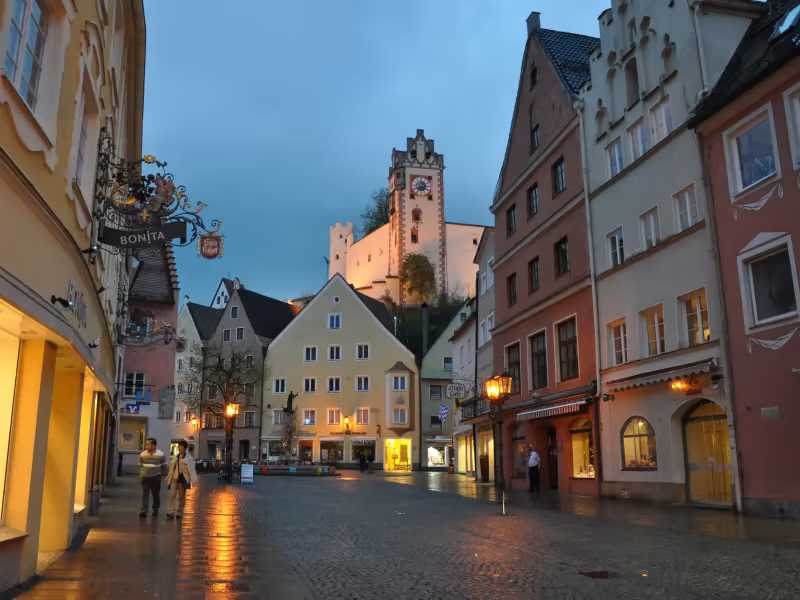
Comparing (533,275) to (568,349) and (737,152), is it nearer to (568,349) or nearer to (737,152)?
(568,349)

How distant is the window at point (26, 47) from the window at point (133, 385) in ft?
100

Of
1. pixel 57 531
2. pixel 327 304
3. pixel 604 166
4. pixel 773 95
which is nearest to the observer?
pixel 57 531

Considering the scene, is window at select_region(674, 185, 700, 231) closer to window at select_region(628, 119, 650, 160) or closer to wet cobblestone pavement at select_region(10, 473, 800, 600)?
window at select_region(628, 119, 650, 160)

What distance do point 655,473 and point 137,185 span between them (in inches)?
645

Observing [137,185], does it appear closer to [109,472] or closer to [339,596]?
[339,596]

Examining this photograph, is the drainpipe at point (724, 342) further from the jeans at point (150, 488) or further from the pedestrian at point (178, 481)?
the jeans at point (150, 488)

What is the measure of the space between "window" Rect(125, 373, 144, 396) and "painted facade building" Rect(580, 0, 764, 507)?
2294 cm

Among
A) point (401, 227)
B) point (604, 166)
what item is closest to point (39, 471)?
point (604, 166)

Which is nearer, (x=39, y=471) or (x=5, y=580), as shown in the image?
(x=5, y=580)

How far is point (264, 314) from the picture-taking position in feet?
250

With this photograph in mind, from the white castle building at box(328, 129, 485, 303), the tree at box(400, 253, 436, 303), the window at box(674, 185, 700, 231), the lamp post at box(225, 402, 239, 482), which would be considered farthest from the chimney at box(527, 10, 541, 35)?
the white castle building at box(328, 129, 485, 303)

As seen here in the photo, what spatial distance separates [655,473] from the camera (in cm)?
2112

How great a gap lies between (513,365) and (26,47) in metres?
27.0

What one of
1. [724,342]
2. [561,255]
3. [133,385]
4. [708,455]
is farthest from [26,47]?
[133,385]
